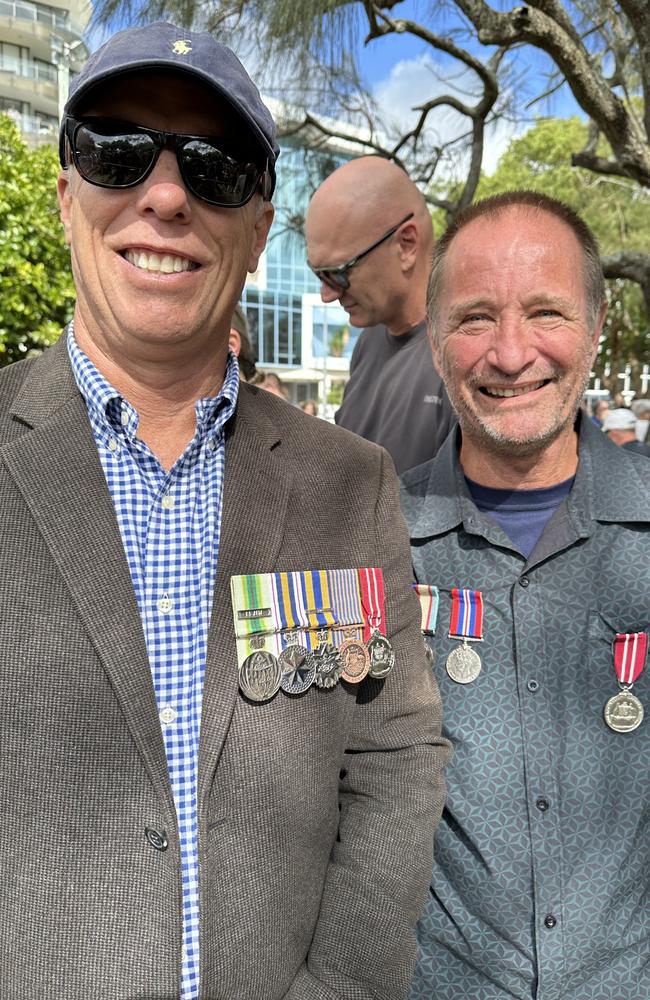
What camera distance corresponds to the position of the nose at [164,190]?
4.66 feet

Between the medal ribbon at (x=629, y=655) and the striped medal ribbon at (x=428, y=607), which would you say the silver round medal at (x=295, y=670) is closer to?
the striped medal ribbon at (x=428, y=607)

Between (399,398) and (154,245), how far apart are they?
73.9 inches

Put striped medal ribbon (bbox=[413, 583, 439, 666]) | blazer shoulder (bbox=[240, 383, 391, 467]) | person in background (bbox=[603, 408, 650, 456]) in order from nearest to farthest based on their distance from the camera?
1. blazer shoulder (bbox=[240, 383, 391, 467])
2. striped medal ribbon (bbox=[413, 583, 439, 666])
3. person in background (bbox=[603, 408, 650, 456])

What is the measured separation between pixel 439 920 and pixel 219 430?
1142mm

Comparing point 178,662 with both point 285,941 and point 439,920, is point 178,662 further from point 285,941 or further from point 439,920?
point 439,920

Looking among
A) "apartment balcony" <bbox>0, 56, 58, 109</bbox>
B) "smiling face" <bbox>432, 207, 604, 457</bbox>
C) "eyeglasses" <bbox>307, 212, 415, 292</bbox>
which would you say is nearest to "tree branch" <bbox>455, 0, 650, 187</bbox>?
"eyeglasses" <bbox>307, 212, 415, 292</bbox>

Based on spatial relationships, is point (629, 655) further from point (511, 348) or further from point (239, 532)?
point (239, 532)

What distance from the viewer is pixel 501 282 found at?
202 centimetres

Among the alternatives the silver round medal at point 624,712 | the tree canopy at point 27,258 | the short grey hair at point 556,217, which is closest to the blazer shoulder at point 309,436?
the short grey hair at point 556,217

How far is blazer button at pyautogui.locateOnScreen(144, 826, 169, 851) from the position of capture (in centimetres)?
129

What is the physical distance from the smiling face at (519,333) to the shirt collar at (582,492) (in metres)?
0.09

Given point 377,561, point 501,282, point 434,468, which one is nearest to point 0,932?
point 377,561

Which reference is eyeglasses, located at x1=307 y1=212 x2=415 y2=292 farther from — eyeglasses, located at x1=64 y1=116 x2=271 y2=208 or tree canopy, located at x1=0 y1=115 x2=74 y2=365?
tree canopy, located at x1=0 y1=115 x2=74 y2=365

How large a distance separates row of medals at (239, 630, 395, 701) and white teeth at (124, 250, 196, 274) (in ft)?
2.09
